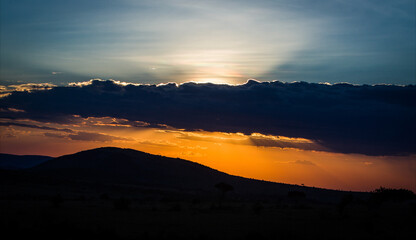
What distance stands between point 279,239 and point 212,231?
29.0 feet

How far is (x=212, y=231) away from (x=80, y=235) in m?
13.8

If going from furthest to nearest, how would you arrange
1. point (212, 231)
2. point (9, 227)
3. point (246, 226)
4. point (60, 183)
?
point (60, 183), point (246, 226), point (212, 231), point (9, 227)

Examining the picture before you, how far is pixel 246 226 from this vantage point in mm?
44625

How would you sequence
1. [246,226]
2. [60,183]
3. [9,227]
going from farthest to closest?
1. [60,183]
2. [246,226]
3. [9,227]

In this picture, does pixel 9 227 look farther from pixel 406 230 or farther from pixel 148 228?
pixel 406 230

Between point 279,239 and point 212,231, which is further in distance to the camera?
point 212,231

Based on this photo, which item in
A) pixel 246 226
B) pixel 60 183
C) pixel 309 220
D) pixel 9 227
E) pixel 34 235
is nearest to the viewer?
pixel 34 235

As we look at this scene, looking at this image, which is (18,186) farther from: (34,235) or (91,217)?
(34,235)

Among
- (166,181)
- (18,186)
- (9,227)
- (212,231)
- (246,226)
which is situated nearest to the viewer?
(9,227)

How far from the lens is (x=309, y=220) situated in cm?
5244

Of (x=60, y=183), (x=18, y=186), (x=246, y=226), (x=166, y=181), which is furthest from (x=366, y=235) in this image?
(x=166, y=181)

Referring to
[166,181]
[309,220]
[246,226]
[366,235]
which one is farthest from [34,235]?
[166,181]

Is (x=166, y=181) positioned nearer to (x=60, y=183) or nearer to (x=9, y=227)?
(x=60, y=183)

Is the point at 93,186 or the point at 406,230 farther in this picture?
the point at 93,186
